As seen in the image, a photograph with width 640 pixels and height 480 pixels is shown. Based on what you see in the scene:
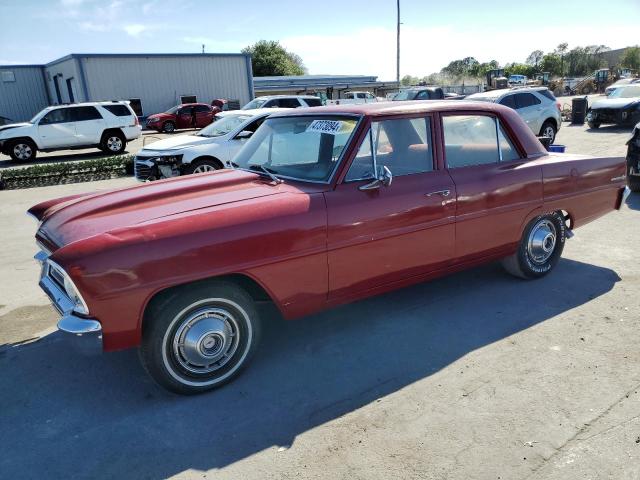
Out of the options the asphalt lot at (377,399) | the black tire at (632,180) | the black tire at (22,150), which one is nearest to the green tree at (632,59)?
the black tire at (632,180)

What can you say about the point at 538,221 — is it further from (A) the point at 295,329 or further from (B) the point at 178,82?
(B) the point at 178,82

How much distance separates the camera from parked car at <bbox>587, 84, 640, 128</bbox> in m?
17.5

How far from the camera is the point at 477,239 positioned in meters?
4.24

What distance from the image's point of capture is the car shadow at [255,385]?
2771 mm

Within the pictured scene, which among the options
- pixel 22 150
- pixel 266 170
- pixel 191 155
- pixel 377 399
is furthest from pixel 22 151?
pixel 377 399

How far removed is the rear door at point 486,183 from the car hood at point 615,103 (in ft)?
52.8

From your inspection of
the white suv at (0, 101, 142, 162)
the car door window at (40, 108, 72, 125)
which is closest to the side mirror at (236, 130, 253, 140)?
the white suv at (0, 101, 142, 162)

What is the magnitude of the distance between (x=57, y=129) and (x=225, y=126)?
384 inches

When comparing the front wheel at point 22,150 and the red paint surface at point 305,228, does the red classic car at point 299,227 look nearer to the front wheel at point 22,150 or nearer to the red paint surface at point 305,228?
the red paint surface at point 305,228

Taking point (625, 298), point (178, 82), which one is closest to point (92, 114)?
point (178, 82)

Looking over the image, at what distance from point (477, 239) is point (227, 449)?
262 centimetres

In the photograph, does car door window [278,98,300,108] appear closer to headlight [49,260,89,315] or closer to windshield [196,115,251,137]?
windshield [196,115,251,137]

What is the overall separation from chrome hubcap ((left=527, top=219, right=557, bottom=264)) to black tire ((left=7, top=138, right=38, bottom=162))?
1718 centimetres

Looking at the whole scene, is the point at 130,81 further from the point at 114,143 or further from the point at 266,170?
the point at 266,170
